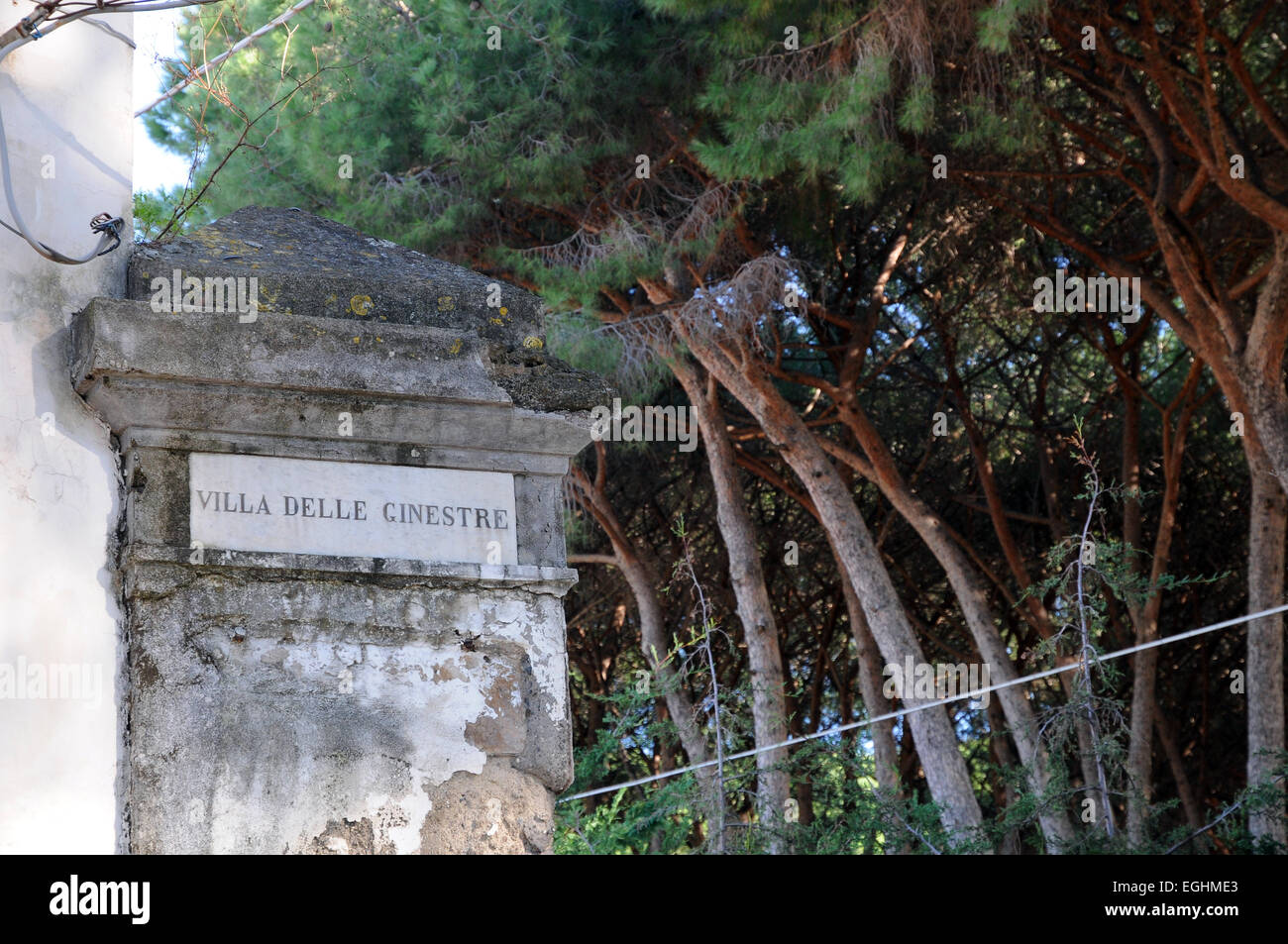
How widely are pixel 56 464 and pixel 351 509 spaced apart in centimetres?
53

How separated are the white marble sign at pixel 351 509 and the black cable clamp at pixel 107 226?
1.48ft

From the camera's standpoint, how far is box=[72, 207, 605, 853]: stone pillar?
2490 mm

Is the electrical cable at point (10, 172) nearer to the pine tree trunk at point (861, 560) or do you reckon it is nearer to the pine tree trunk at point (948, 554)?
the pine tree trunk at point (861, 560)

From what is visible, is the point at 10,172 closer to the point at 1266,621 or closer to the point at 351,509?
the point at 351,509

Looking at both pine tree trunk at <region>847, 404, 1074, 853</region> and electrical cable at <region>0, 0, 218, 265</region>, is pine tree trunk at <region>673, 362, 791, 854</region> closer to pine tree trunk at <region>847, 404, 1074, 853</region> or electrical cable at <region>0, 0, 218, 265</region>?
pine tree trunk at <region>847, 404, 1074, 853</region>

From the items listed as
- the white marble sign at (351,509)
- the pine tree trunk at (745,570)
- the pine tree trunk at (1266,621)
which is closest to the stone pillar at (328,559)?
the white marble sign at (351,509)

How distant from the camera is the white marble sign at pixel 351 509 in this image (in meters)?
2.59

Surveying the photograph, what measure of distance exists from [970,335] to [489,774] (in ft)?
45.9

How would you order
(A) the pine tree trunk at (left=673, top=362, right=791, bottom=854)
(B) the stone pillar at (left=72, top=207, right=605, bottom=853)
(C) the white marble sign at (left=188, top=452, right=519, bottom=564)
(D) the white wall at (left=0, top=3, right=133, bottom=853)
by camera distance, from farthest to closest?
(A) the pine tree trunk at (left=673, top=362, right=791, bottom=854)
(C) the white marble sign at (left=188, top=452, right=519, bottom=564)
(B) the stone pillar at (left=72, top=207, right=605, bottom=853)
(D) the white wall at (left=0, top=3, right=133, bottom=853)

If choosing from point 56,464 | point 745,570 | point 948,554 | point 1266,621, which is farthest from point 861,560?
point 56,464

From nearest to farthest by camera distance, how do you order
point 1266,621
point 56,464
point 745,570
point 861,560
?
point 56,464 < point 1266,621 < point 861,560 < point 745,570

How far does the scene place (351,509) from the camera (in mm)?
2688

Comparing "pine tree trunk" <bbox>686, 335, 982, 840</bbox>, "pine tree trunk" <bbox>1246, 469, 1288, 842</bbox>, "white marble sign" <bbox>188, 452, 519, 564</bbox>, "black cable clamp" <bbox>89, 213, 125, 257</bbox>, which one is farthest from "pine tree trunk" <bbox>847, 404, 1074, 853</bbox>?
"black cable clamp" <bbox>89, 213, 125, 257</bbox>

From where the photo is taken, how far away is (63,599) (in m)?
2.46
